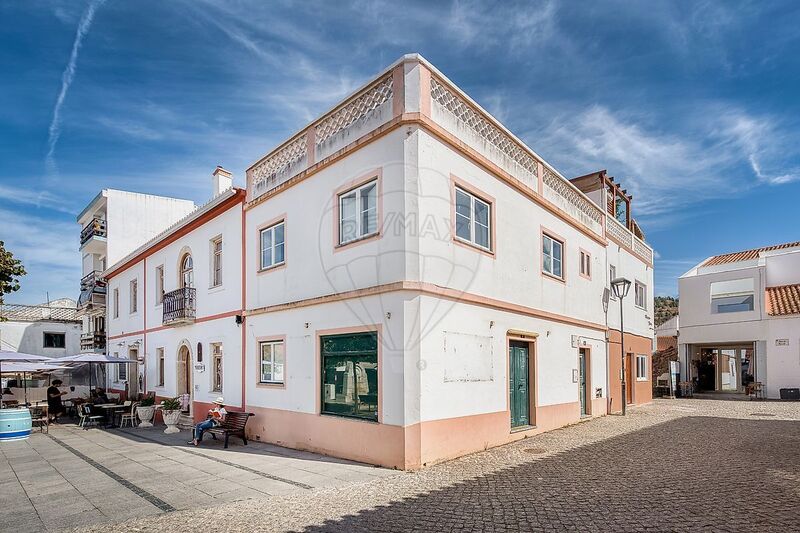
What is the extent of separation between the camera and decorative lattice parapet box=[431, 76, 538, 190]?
9.75 metres

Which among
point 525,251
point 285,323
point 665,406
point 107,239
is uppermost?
point 107,239

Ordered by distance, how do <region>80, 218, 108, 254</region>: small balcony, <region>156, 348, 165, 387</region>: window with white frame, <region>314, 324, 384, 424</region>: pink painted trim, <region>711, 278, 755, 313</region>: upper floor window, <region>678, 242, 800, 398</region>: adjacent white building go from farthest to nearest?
<region>80, 218, 108, 254</region>: small balcony → <region>711, 278, 755, 313</region>: upper floor window → <region>678, 242, 800, 398</region>: adjacent white building → <region>156, 348, 165, 387</region>: window with white frame → <region>314, 324, 384, 424</region>: pink painted trim

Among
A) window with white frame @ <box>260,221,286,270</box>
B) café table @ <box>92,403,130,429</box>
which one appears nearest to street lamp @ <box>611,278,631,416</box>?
window with white frame @ <box>260,221,286,270</box>

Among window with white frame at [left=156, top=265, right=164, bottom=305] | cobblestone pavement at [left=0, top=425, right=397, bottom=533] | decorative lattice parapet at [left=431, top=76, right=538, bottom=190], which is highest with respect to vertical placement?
decorative lattice parapet at [left=431, top=76, right=538, bottom=190]

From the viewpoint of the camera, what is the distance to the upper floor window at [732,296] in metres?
24.9

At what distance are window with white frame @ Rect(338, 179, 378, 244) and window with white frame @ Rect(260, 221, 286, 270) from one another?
2272 mm

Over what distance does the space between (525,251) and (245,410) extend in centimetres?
768

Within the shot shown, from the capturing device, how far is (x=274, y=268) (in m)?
12.1

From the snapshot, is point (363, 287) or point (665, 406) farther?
point (665, 406)

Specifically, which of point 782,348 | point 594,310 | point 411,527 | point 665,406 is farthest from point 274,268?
point 782,348

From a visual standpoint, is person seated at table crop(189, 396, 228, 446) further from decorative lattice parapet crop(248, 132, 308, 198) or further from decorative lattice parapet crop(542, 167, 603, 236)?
decorative lattice parapet crop(542, 167, 603, 236)

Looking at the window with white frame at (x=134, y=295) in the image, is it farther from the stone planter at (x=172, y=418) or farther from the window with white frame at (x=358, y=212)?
the window with white frame at (x=358, y=212)

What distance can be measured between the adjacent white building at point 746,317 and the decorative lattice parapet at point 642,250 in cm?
529

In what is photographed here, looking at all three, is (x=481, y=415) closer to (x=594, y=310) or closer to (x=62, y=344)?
(x=594, y=310)
